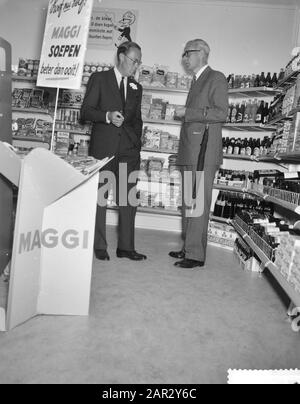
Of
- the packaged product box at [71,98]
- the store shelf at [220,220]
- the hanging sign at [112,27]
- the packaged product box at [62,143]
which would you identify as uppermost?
the hanging sign at [112,27]

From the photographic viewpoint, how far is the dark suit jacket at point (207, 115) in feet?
10.8

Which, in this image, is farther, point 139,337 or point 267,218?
point 267,218

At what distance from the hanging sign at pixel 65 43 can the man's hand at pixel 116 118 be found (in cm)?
53

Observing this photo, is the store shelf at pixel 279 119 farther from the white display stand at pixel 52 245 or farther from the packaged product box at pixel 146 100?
the white display stand at pixel 52 245

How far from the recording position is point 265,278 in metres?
3.39

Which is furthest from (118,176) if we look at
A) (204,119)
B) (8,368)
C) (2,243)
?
(8,368)

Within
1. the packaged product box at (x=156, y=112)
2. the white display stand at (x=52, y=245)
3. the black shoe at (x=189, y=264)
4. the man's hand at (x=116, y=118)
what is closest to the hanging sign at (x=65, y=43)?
the man's hand at (x=116, y=118)

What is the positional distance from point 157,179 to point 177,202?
416mm

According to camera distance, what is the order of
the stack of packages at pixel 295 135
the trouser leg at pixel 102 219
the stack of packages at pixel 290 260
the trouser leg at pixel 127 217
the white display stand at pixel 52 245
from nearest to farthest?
the white display stand at pixel 52 245, the stack of packages at pixel 290 260, the stack of packages at pixel 295 135, the trouser leg at pixel 102 219, the trouser leg at pixel 127 217

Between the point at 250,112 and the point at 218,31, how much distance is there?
1.38 meters

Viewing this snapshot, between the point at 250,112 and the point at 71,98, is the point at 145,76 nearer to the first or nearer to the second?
the point at 71,98

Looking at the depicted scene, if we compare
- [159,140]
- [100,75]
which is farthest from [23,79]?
[100,75]

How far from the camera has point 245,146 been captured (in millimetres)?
5031
